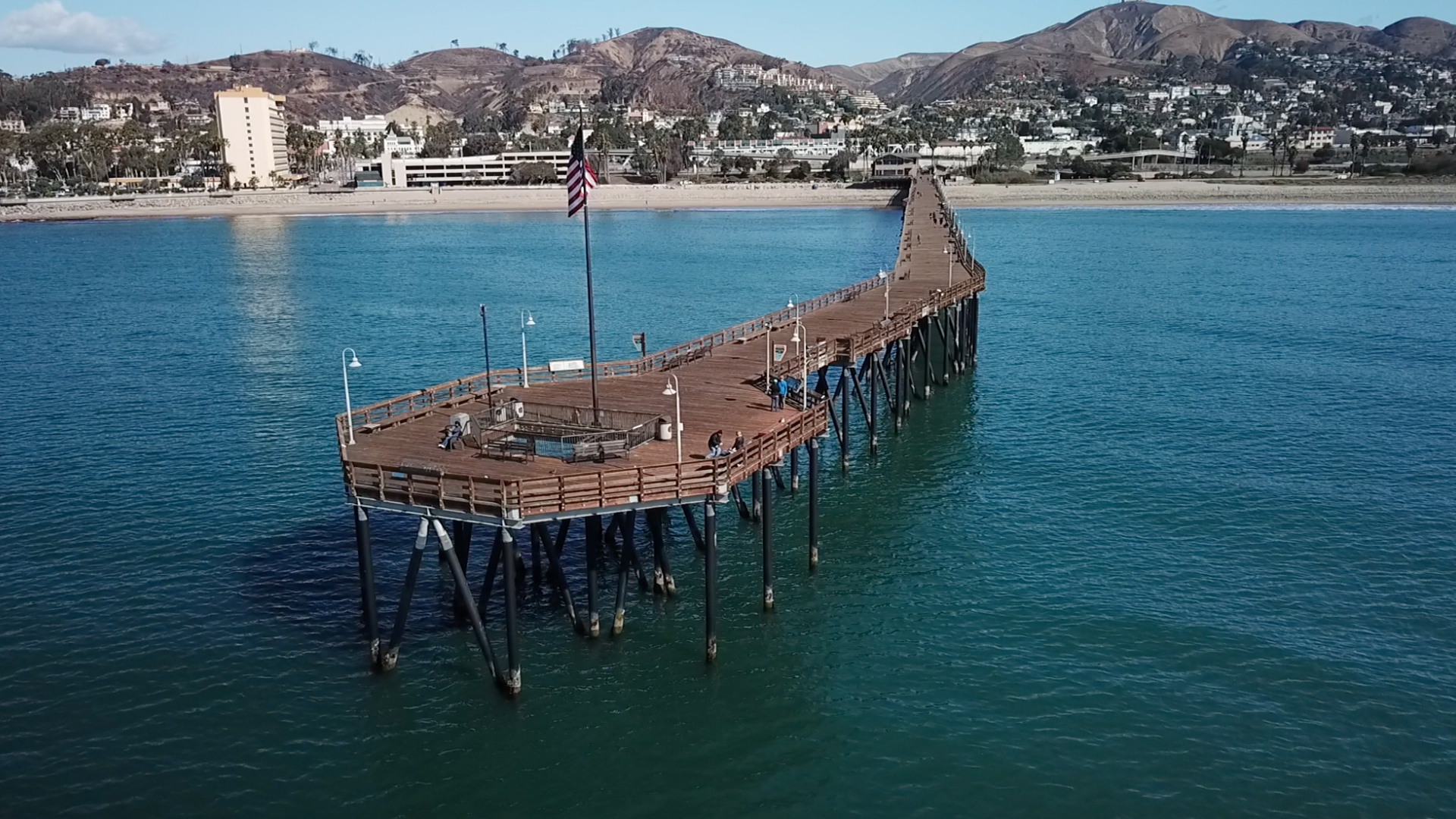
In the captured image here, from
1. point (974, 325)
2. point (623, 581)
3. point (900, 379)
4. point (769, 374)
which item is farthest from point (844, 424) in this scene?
point (974, 325)

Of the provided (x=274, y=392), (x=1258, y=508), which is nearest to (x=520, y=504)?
(x=1258, y=508)

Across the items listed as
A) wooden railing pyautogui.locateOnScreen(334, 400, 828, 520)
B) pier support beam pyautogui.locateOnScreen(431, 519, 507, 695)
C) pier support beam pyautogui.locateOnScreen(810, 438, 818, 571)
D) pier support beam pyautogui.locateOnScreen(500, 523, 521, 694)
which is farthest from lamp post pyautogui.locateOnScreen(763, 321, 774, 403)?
pier support beam pyautogui.locateOnScreen(431, 519, 507, 695)

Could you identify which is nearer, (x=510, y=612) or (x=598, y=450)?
(x=510, y=612)

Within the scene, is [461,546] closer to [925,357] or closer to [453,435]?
[453,435]

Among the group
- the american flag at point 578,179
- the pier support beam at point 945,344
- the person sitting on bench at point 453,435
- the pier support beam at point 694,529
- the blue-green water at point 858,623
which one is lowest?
the blue-green water at point 858,623

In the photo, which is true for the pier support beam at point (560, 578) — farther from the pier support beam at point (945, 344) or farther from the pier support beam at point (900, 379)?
the pier support beam at point (945, 344)

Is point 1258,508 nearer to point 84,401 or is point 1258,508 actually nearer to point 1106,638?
point 1106,638

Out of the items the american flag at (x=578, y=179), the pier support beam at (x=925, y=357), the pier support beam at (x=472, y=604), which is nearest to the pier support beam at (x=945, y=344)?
the pier support beam at (x=925, y=357)

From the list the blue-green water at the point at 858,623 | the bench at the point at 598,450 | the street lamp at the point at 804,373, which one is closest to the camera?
the blue-green water at the point at 858,623
